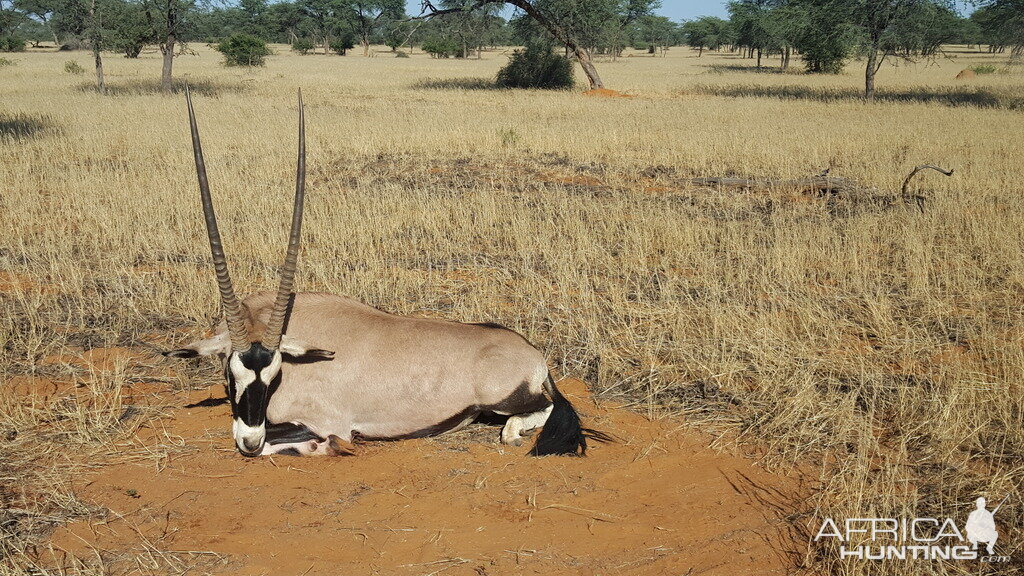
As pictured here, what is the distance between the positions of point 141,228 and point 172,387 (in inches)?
194

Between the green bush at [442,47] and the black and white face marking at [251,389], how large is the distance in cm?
7512

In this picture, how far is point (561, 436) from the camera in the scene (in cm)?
447

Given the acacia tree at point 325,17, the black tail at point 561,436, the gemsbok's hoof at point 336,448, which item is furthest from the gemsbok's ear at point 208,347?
the acacia tree at point 325,17

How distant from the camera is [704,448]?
465 centimetres

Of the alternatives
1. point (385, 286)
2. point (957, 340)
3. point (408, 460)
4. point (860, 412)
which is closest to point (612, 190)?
point (385, 286)

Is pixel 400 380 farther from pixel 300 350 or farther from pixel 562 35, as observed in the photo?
pixel 562 35

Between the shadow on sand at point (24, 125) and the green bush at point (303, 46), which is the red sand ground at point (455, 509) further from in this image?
the green bush at point (303, 46)

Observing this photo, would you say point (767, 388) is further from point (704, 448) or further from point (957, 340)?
point (957, 340)

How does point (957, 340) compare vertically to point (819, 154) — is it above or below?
below

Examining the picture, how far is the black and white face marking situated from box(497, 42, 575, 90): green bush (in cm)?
3386

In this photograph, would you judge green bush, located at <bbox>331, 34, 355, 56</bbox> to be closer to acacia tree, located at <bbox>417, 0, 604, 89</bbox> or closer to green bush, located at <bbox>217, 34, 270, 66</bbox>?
green bush, located at <bbox>217, 34, 270, 66</bbox>

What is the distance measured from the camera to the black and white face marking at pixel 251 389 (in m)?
4.06

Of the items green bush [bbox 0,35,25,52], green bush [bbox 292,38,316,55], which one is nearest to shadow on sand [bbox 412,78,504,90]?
green bush [bbox 292,38,316,55]

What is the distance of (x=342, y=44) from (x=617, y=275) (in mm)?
83534
